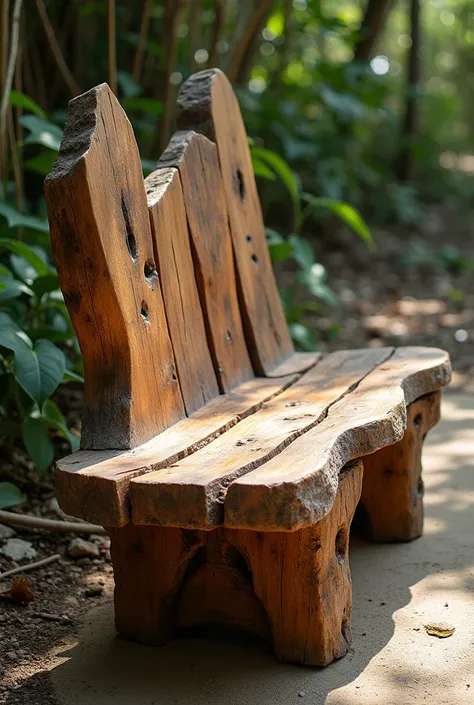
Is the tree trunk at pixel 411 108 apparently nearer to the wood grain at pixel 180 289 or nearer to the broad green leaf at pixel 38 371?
the wood grain at pixel 180 289

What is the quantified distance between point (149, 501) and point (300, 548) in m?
0.38

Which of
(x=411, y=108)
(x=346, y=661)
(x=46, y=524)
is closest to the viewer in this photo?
(x=346, y=661)

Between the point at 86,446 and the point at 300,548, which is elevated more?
the point at 86,446

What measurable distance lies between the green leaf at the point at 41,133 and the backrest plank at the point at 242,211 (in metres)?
0.61

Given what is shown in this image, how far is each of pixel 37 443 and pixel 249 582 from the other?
913mm

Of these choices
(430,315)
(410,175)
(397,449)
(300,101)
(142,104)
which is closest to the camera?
(397,449)

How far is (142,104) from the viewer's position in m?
4.50

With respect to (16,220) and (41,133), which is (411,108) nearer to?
(41,133)

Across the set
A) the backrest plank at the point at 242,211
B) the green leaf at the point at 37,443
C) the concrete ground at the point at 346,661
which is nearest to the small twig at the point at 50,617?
the concrete ground at the point at 346,661

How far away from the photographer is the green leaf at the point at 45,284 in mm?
3072

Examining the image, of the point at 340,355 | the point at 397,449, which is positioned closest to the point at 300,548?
the point at 397,449

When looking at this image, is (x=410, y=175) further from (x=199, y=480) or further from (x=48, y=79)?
(x=199, y=480)

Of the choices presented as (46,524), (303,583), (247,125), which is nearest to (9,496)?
(46,524)

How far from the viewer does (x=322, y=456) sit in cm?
204
